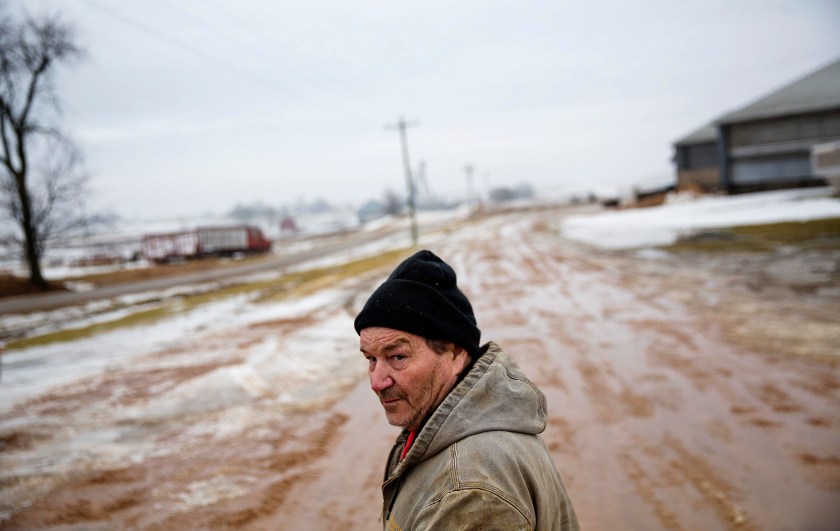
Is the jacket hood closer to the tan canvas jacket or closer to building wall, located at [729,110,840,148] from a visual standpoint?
the tan canvas jacket

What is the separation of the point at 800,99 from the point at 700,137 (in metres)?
12.4

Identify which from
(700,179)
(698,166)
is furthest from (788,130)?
(698,166)

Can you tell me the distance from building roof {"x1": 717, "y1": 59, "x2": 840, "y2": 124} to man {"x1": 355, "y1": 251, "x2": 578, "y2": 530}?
40.8 m

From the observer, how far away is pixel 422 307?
1.84 meters

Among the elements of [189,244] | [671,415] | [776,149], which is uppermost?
[776,149]

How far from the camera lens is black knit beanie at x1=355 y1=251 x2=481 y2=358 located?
5.99ft

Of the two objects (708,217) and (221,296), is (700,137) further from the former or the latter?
(221,296)

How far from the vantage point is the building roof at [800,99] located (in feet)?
109

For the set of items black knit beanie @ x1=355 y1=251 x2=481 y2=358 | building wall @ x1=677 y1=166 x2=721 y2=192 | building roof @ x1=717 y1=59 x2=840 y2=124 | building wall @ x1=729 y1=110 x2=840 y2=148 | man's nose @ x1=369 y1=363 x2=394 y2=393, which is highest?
building roof @ x1=717 y1=59 x2=840 y2=124

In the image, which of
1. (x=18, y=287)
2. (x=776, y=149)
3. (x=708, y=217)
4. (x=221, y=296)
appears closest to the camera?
(x=221, y=296)

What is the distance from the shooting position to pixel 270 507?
15.8ft

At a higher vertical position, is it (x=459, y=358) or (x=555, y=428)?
(x=459, y=358)

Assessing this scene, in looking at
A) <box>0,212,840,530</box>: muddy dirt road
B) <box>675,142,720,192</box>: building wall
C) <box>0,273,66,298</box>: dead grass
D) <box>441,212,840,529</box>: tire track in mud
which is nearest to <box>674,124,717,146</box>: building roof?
<box>675,142,720,192</box>: building wall

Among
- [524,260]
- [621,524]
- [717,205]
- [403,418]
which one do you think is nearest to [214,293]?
[524,260]
